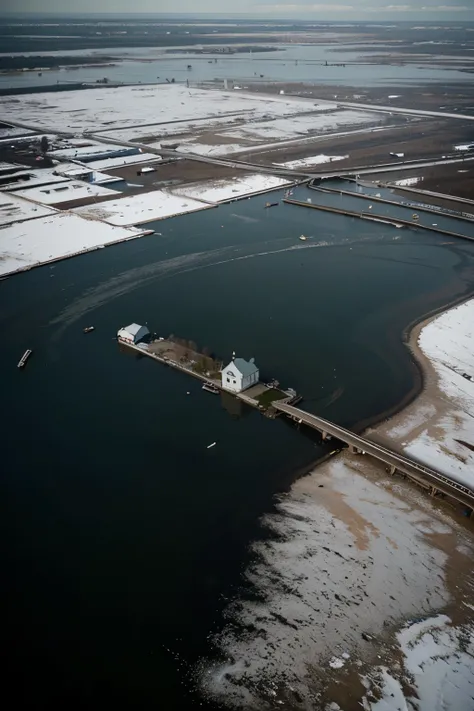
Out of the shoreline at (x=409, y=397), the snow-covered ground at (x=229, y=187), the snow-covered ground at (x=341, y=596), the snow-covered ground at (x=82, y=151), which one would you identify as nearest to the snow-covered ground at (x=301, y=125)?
the snow-covered ground at (x=82, y=151)

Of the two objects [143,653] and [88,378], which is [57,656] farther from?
[88,378]

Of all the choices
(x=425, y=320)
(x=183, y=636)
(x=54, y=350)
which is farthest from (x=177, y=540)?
(x=425, y=320)

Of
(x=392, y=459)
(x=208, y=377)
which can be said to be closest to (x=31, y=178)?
(x=208, y=377)

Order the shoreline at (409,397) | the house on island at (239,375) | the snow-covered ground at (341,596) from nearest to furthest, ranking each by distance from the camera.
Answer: the snow-covered ground at (341,596) → the shoreline at (409,397) → the house on island at (239,375)

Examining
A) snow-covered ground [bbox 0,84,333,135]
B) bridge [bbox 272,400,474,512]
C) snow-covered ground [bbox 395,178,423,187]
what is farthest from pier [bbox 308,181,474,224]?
snow-covered ground [bbox 0,84,333,135]

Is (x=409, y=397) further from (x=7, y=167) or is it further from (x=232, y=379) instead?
(x=7, y=167)

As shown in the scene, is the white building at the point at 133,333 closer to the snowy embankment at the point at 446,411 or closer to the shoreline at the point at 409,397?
the shoreline at the point at 409,397

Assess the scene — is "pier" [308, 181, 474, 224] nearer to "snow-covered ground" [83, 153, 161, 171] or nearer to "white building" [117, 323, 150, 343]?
"snow-covered ground" [83, 153, 161, 171]
